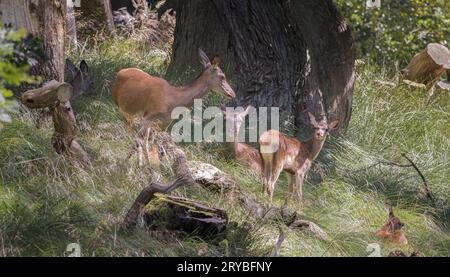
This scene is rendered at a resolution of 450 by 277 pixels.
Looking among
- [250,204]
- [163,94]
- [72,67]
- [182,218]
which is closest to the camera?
[182,218]

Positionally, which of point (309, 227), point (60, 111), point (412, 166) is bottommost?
point (412, 166)

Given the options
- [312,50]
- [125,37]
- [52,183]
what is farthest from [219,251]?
[125,37]

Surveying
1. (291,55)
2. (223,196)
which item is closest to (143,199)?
(223,196)

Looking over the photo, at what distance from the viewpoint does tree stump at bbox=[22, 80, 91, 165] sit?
8719mm

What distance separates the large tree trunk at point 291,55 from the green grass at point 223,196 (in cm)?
Result: 50

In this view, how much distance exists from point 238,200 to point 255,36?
2.74 m

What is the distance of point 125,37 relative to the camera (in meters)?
15.4

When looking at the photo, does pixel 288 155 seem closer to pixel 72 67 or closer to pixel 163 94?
pixel 163 94

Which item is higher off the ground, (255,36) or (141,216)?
(255,36)

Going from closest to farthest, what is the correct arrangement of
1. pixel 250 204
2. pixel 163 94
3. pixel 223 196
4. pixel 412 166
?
pixel 250 204 < pixel 223 196 < pixel 163 94 < pixel 412 166

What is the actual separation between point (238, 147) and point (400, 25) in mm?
8355

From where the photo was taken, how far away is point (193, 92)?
34.9ft

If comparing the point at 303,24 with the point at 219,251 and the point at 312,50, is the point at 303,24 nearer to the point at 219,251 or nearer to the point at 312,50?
the point at 312,50

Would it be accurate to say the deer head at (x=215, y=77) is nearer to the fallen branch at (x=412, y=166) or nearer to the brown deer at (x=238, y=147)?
the brown deer at (x=238, y=147)
